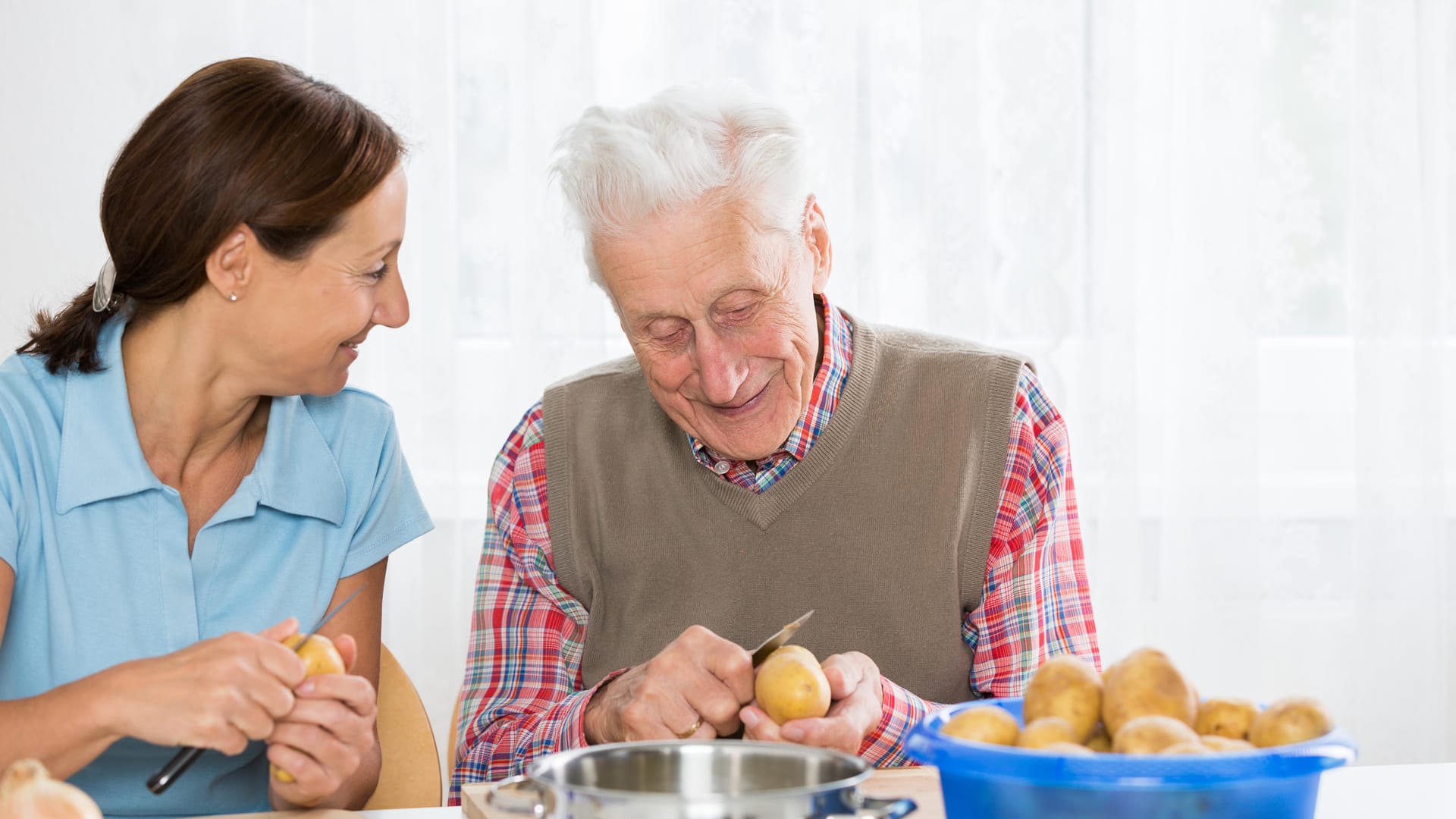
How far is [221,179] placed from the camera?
1.50 meters

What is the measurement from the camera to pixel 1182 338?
2793 millimetres

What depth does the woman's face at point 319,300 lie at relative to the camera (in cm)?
155

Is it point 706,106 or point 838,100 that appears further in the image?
point 838,100

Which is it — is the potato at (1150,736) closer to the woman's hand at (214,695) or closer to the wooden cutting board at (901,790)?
the wooden cutting board at (901,790)

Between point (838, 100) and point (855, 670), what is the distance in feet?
5.44

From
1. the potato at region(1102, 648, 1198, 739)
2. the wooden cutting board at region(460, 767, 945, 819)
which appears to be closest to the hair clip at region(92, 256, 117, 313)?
the wooden cutting board at region(460, 767, 945, 819)

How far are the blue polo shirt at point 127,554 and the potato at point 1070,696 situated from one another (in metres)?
1.00

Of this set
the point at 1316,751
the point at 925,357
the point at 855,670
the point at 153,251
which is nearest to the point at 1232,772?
the point at 1316,751

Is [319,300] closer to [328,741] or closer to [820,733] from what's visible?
[328,741]

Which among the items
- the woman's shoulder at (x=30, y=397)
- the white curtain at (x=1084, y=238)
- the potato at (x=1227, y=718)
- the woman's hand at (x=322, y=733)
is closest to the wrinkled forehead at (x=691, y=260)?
the woman's hand at (x=322, y=733)

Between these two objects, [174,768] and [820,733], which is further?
[820,733]

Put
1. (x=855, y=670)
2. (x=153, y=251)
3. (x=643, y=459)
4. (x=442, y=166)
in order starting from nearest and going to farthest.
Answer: (x=855, y=670) < (x=153, y=251) < (x=643, y=459) < (x=442, y=166)

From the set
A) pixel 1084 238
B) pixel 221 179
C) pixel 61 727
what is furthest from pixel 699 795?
pixel 1084 238

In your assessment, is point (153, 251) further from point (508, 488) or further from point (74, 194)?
point (74, 194)
